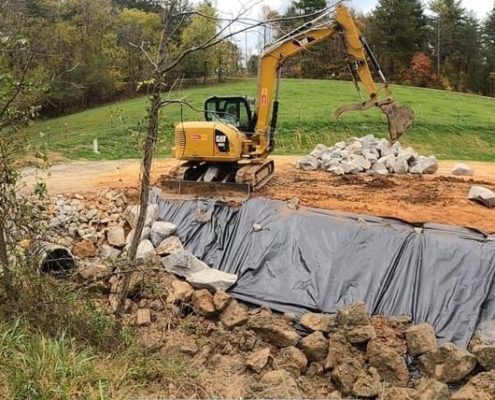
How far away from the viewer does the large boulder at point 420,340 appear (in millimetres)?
6391

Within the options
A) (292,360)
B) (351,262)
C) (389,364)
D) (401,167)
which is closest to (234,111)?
(401,167)

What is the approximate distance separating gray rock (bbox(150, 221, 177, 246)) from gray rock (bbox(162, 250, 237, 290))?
2.45 feet

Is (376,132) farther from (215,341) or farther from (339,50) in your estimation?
(215,341)

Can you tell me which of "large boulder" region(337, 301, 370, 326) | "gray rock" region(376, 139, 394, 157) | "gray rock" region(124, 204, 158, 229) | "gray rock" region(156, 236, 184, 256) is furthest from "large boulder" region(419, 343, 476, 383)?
"gray rock" region(376, 139, 394, 157)

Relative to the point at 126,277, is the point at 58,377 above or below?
below

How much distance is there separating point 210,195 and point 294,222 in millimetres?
2084

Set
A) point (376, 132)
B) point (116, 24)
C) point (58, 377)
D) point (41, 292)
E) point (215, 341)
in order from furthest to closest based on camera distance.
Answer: point (116, 24) → point (376, 132) → point (215, 341) → point (41, 292) → point (58, 377)

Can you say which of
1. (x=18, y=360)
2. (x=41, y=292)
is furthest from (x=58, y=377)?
(x=41, y=292)

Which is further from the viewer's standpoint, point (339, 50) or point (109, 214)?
point (339, 50)

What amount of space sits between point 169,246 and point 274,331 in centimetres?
283

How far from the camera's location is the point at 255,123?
11531 millimetres

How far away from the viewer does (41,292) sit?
502 cm

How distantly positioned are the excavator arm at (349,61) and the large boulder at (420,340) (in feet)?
17.3

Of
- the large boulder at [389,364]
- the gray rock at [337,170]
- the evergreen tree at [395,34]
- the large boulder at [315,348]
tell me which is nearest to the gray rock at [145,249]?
the large boulder at [315,348]
